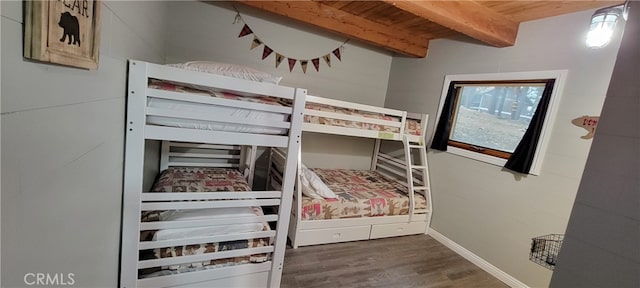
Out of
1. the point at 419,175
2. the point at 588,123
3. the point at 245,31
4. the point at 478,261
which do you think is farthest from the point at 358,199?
the point at 245,31

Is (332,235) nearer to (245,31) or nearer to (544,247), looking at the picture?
(544,247)

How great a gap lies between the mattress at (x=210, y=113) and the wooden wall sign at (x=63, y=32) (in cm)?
51

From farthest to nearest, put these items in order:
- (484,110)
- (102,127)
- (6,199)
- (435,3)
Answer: (484,110)
(435,3)
(102,127)
(6,199)

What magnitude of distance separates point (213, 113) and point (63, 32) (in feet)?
2.63

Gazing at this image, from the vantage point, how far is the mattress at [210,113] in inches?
53.9

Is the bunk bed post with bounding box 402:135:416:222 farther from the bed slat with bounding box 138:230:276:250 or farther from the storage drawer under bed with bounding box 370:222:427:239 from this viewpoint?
the bed slat with bounding box 138:230:276:250

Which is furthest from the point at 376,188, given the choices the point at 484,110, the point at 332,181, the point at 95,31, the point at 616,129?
the point at 95,31

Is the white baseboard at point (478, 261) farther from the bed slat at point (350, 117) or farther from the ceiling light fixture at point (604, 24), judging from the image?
the ceiling light fixture at point (604, 24)

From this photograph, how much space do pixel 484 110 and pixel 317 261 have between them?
7.65 feet

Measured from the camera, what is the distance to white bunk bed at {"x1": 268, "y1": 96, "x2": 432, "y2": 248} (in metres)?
2.53

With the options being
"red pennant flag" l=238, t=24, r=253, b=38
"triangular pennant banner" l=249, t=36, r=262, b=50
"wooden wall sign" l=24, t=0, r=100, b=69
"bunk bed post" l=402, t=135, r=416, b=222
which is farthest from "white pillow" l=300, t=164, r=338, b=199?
"wooden wall sign" l=24, t=0, r=100, b=69

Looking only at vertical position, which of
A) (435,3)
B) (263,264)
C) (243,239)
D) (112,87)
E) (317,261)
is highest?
(435,3)

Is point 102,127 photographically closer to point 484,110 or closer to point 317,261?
point 317,261

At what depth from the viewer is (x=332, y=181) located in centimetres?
317
